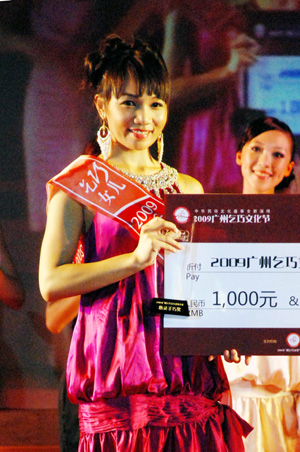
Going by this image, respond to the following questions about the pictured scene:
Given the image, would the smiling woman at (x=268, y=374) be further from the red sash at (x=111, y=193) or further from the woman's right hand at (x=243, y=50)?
the red sash at (x=111, y=193)

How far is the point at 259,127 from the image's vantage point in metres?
2.37

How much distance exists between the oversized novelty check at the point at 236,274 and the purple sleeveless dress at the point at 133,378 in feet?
0.30

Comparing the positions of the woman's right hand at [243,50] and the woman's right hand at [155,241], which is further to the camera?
the woman's right hand at [243,50]

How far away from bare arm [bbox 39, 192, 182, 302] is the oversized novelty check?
0.20 ft

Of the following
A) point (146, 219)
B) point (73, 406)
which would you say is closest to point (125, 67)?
point (146, 219)

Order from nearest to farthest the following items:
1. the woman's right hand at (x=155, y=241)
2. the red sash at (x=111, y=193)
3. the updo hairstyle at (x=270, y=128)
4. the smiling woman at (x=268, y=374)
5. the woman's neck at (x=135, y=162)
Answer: the woman's right hand at (x=155, y=241) → the red sash at (x=111, y=193) → the woman's neck at (x=135, y=162) → the smiling woman at (x=268, y=374) → the updo hairstyle at (x=270, y=128)

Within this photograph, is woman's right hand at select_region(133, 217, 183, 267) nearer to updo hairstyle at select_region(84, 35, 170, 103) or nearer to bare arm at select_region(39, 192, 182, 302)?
bare arm at select_region(39, 192, 182, 302)

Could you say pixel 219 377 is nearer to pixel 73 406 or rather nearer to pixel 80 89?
pixel 73 406

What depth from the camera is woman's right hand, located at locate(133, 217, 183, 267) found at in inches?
66.4

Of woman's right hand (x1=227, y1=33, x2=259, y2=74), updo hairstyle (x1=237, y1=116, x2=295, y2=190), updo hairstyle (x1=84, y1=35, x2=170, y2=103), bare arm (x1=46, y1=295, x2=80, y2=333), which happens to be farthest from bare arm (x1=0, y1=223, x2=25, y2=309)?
woman's right hand (x1=227, y1=33, x2=259, y2=74)

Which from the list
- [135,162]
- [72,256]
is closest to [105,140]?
[135,162]

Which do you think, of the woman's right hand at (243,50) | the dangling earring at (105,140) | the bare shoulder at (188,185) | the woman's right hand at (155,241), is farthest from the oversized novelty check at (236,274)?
the woman's right hand at (243,50)

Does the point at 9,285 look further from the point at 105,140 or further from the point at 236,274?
the point at 236,274

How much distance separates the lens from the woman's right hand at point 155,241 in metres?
1.69
